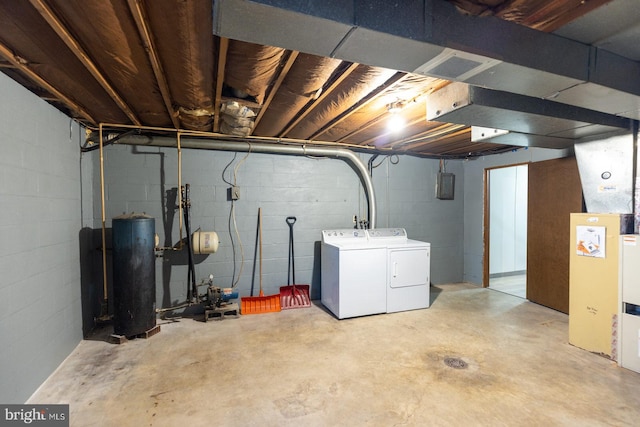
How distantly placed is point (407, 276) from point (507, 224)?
290 cm

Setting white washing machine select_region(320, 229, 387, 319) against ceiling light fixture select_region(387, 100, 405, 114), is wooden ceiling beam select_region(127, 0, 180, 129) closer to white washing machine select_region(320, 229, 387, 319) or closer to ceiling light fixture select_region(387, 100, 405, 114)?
ceiling light fixture select_region(387, 100, 405, 114)

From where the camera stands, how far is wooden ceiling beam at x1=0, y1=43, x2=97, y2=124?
65.1 inches

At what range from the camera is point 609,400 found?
202cm

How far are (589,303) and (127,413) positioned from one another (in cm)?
385

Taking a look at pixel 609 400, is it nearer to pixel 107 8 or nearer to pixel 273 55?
pixel 273 55

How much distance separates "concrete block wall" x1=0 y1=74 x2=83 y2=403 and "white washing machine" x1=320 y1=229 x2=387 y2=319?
2.64 metres

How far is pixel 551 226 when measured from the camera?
12.7 feet

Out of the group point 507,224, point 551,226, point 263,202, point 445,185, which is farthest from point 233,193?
point 507,224

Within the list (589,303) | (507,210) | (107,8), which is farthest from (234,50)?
(507,210)

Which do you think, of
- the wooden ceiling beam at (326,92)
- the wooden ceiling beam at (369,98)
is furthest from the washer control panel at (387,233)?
the wooden ceiling beam at (326,92)

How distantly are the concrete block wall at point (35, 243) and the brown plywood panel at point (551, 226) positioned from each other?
17.5ft

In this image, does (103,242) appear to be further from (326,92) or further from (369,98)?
(369,98)

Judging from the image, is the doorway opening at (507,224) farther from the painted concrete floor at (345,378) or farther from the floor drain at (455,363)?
the floor drain at (455,363)

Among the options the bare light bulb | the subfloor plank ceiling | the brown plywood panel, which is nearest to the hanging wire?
the subfloor plank ceiling
